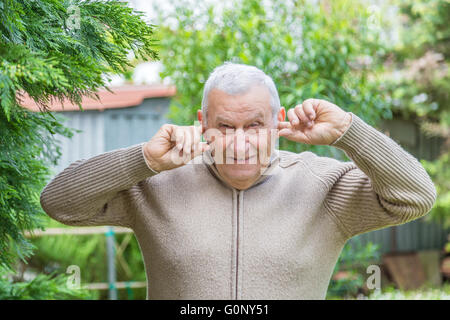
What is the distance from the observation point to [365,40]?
4.08 metres

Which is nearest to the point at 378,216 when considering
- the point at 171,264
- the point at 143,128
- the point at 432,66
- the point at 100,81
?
the point at 171,264

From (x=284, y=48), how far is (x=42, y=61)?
2.72 m

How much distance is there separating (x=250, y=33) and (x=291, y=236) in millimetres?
2432

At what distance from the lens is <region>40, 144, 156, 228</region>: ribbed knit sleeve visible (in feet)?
5.08

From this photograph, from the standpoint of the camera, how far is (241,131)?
1.53m

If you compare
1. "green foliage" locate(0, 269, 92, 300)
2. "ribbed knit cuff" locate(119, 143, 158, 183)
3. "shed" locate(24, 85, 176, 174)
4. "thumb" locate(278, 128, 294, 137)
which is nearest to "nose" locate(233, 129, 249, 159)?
"thumb" locate(278, 128, 294, 137)

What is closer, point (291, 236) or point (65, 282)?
point (291, 236)

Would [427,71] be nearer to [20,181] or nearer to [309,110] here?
[309,110]

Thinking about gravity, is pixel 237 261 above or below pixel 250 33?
below

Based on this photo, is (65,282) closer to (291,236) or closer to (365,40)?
(291,236)

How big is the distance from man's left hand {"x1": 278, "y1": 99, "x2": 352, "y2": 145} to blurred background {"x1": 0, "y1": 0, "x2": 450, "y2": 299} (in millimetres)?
479

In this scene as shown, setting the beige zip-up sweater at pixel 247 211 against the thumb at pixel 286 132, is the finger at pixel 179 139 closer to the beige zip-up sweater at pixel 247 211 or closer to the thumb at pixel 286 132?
the beige zip-up sweater at pixel 247 211

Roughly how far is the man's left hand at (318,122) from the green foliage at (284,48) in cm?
187

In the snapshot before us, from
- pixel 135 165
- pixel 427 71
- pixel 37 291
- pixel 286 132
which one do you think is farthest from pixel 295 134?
pixel 427 71
